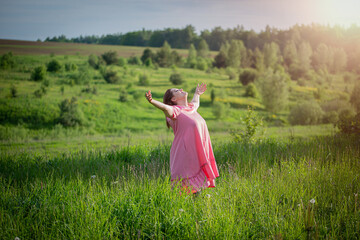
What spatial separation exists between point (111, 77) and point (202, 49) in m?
20.1

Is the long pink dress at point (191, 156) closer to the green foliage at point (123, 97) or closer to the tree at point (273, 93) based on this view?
the green foliage at point (123, 97)

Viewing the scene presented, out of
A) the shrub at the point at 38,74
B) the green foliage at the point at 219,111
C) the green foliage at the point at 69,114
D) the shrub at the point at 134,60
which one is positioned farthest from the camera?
the shrub at the point at 134,60

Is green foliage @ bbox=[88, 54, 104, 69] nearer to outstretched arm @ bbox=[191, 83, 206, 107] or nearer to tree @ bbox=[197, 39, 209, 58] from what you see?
tree @ bbox=[197, 39, 209, 58]

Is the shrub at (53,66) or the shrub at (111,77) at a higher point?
the shrub at (53,66)

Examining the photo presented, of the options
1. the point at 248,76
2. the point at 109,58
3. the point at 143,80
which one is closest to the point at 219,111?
the point at 143,80

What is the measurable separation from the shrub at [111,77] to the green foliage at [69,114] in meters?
8.78

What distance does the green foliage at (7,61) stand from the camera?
94.8ft

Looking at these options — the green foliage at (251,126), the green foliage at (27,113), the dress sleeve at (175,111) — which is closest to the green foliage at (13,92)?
the green foliage at (27,113)

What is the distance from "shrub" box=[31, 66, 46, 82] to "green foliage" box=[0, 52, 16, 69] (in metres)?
2.43

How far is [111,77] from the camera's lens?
34969 mm

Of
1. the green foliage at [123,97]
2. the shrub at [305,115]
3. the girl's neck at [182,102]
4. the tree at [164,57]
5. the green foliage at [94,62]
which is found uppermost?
the tree at [164,57]

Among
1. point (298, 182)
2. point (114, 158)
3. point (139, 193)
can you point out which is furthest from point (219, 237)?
point (114, 158)

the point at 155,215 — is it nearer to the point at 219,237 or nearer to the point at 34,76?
the point at 219,237

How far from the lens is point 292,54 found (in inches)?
2265
